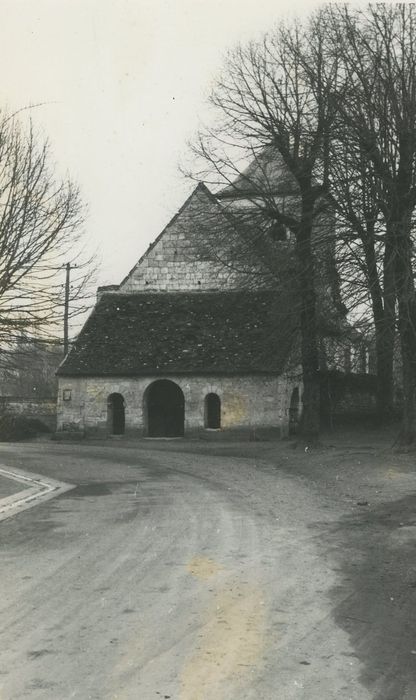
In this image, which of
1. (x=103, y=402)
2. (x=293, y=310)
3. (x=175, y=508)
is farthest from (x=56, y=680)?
(x=103, y=402)

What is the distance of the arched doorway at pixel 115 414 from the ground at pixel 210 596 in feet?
60.4

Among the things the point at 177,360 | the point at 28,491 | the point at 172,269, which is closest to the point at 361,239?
the point at 28,491

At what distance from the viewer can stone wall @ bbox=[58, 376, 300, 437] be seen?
29219 mm

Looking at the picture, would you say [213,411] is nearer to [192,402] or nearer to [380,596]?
[192,402]

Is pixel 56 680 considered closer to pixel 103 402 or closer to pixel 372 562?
pixel 372 562

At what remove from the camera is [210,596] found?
6.18m

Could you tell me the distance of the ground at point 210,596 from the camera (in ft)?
14.6

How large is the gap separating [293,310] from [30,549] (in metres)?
14.8

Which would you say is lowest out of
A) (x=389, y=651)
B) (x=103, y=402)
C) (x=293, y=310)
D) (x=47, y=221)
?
(x=389, y=651)

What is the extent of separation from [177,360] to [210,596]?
79.3ft

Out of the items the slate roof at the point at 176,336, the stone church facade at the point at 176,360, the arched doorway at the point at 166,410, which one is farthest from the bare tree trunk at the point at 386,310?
the arched doorway at the point at 166,410

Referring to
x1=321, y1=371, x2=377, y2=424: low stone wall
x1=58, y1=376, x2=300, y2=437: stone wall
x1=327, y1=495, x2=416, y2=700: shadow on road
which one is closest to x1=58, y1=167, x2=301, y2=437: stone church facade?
x1=58, y1=376, x2=300, y2=437: stone wall

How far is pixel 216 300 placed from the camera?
32.9 metres

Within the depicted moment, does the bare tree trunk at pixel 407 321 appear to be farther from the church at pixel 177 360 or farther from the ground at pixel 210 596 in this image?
the church at pixel 177 360
